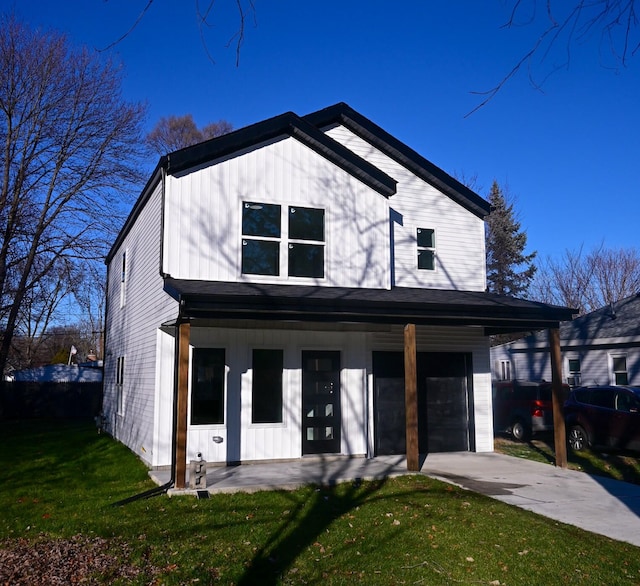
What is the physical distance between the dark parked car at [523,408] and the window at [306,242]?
8.18m

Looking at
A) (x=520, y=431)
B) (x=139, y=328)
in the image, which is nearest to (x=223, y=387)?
(x=139, y=328)

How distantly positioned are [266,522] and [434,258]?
8.72 meters

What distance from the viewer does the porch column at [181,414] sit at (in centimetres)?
949

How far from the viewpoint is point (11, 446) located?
16.8 metres

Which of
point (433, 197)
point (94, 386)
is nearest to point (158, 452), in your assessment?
point (433, 197)

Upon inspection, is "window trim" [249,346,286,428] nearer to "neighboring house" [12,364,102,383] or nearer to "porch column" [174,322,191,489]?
"porch column" [174,322,191,489]

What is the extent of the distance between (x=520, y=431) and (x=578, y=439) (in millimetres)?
2595

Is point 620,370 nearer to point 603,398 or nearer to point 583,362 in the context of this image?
point 583,362

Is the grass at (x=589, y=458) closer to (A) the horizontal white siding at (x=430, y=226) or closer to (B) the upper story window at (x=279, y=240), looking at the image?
(A) the horizontal white siding at (x=430, y=226)

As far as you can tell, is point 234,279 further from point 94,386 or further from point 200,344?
point 94,386

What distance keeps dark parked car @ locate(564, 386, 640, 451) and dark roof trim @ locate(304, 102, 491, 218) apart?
17.0 ft

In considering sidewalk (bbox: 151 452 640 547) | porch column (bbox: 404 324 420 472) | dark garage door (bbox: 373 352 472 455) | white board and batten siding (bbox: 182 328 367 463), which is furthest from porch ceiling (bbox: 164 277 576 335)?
sidewalk (bbox: 151 452 640 547)

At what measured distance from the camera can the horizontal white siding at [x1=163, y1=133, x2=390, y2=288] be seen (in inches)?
464

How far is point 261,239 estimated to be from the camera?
12.3 m
